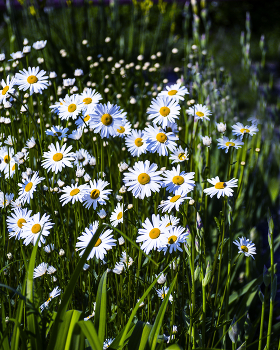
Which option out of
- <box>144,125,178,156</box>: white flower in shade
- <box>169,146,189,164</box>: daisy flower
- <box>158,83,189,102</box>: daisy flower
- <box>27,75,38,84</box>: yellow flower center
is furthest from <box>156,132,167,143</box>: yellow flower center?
<box>27,75,38,84</box>: yellow flower center

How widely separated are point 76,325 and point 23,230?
18.4 inches

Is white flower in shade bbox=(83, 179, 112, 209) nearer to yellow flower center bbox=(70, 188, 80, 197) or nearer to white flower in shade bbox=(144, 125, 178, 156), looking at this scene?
yellow flower center bbox=(70, 188, 80, 197)

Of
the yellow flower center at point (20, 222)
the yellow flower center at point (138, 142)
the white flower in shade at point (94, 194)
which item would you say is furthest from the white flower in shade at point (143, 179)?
the yellow flower center at point (20, 222)

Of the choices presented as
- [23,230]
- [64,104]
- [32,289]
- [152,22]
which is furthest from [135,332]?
[152,22]

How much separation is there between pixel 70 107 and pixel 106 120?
8.4 inches

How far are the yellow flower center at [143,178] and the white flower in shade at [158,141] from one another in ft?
0.41

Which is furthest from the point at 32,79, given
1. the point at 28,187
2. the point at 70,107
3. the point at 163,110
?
the point at 163,110

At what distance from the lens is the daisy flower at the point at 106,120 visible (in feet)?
4.76

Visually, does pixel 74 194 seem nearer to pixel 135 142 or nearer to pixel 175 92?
pixel 135 142

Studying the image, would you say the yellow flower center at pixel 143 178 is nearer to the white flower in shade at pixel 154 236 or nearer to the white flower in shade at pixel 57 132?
the white flower in shade at pixel 154 236

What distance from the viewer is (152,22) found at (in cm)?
934

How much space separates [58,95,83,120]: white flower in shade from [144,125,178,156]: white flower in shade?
1.10 feet

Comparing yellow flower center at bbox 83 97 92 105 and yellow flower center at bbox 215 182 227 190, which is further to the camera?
yellow flower center at bbox 83 97 92 105

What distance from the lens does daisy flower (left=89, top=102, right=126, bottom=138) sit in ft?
4.76
